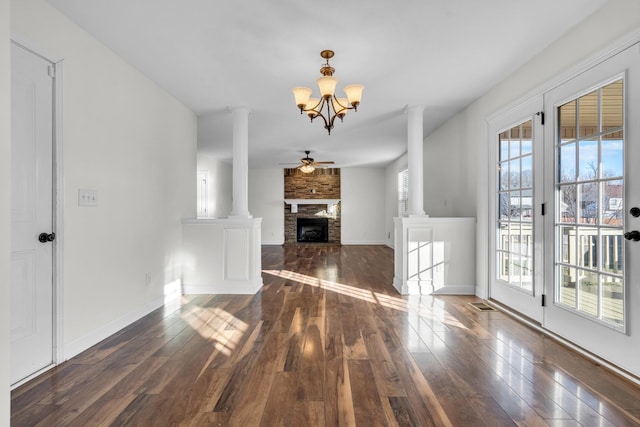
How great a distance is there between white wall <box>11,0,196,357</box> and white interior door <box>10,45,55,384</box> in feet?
0.38

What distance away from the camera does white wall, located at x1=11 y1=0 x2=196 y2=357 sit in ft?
7.95

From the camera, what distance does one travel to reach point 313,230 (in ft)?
34.9

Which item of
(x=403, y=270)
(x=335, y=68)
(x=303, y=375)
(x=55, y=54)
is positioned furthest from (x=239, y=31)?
(x=403, y=270)

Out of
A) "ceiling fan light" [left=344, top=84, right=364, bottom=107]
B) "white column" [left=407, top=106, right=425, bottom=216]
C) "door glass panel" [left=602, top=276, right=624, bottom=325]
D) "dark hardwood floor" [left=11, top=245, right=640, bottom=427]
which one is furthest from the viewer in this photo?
"white column" [left=407, top=106, right=425, bottom=216]

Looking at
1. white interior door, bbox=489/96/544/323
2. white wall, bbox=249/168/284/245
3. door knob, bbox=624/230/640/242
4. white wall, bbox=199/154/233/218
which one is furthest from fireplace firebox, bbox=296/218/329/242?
door knob, bbox=624/230/640/242

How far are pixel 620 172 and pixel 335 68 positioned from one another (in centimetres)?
235

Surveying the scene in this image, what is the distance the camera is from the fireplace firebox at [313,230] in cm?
1062

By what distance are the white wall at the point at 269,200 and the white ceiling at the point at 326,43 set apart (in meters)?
5.99

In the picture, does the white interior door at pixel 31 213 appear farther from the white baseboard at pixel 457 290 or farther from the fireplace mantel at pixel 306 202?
the fireplace mantel at pixel 306 202

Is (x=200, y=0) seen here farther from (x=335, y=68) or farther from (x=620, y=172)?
(x=620, y=172)

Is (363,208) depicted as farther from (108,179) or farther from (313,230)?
(108,179)

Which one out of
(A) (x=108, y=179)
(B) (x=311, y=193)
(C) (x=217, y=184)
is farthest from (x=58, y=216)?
(B) (x=311, y=193)

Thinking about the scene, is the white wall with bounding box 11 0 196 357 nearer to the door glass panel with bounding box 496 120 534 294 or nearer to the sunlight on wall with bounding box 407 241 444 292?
the sunlight on wall with bounding box 407 241 444 292

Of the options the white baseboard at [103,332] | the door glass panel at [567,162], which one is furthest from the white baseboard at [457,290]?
the white baseboard at [103,332]
